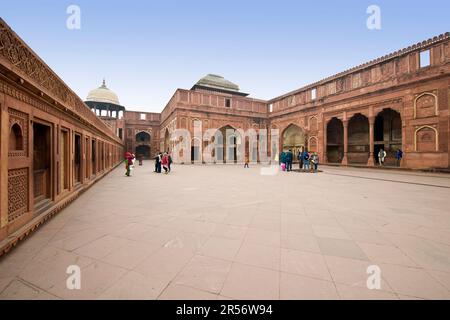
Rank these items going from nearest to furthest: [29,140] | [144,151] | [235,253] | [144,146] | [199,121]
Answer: [235,253] → [29,140] → [199,121] → [144,146] → [144,151]

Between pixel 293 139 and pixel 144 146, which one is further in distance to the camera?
pixel 144 146

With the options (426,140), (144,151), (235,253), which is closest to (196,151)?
(144,151)

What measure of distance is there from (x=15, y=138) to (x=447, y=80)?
69.0 ft

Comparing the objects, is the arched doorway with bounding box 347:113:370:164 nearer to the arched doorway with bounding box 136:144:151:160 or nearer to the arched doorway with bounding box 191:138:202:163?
the arched doorway with bounding box 191:138:202:163

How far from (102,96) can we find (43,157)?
109 ft

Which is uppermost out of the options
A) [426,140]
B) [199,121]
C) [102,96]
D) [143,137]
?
[102,96]

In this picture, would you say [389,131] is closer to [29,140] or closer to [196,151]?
[196,151]

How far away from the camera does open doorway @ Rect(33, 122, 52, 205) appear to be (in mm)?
4422

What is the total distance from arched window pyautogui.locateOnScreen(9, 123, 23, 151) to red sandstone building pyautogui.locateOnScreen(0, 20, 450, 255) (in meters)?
0.02

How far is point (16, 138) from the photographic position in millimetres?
3309

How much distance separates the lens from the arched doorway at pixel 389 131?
1897 cm

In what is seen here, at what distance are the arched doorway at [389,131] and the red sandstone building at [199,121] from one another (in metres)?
0.09

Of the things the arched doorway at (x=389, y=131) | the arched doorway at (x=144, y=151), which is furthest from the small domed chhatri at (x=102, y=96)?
the arched doorway at (x=389, y=131)

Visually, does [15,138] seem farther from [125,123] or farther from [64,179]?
[125,123]
